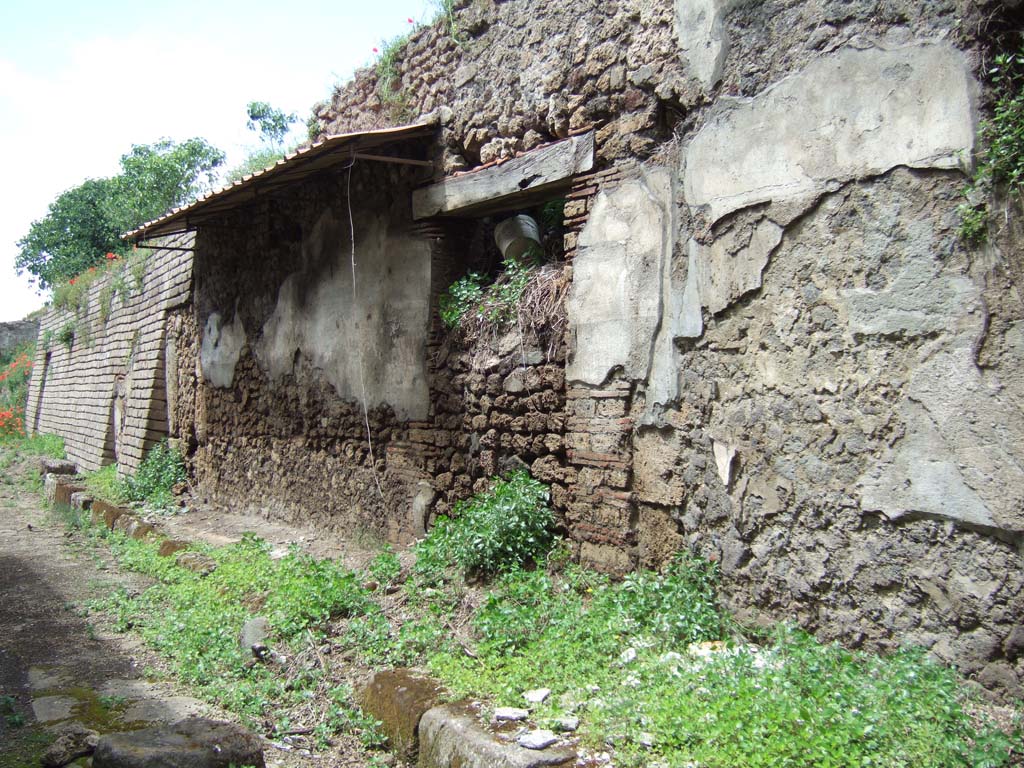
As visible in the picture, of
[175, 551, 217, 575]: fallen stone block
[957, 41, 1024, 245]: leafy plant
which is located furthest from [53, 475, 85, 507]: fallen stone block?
[957, 41, 1024, 245]: leafy plant

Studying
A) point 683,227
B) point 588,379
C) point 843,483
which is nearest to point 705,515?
point 843,483

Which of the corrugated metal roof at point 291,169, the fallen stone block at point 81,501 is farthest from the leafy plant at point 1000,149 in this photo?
the fallen stone block at point 81,501

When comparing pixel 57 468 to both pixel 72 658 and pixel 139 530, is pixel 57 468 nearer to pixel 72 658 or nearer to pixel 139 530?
pixel 139 530

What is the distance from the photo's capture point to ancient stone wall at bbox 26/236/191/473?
31.7 ft

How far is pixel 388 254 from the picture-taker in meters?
5.81

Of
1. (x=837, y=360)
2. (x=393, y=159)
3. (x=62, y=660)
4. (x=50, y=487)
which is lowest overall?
(x=62, y=660)

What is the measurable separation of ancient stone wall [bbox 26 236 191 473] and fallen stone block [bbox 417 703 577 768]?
652cm

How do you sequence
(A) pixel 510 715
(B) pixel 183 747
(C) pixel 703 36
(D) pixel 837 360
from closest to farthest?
(B) pixel 183 747 → (A) pixel 510 715 → (D) pixel 837 360 → (C) pixel 703 36

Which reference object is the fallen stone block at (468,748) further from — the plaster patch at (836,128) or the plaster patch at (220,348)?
the plaster patch at (220,348)

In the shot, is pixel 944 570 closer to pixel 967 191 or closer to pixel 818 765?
pixel 818 765

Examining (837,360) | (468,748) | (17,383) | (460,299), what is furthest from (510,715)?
(17,383)

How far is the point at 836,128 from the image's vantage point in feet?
10.4

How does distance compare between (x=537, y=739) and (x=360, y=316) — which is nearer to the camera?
(x=537, y=739)

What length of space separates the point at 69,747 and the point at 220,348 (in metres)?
5.78
